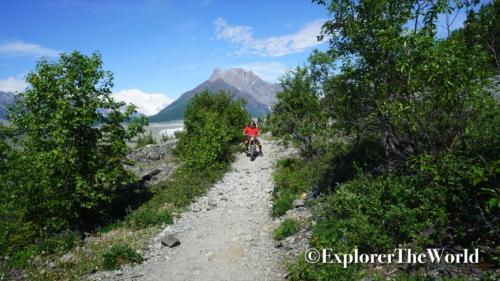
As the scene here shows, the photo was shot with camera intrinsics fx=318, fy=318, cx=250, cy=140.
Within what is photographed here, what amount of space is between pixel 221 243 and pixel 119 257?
10.5 ft

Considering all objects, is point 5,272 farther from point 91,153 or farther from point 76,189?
point 91,153

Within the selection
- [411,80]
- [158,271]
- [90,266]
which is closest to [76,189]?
[90,266]

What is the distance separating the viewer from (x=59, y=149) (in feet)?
41.4

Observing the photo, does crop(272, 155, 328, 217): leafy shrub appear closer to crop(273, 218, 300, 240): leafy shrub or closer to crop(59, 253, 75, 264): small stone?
crop(273, 218, 300, 240): leafy shrub

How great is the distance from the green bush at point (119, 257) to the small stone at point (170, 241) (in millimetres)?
1008

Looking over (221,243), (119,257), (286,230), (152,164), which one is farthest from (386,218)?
(152,164)

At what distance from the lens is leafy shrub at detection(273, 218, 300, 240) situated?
33.9ft

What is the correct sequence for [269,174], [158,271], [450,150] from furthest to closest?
[269,174] < [158,271] < [450,150]

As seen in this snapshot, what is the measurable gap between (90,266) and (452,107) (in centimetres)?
1096

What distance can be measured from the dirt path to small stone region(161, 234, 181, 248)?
6.6 inches

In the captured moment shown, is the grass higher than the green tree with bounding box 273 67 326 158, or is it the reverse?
the green tree with bounding box 273 67 326 158

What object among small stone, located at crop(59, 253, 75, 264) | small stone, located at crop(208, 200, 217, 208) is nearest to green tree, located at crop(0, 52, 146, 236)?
small stone, located at crop(59, 253, 75, 264)

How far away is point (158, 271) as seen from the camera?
9250 millimetres

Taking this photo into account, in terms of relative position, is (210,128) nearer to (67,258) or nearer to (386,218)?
(67,258)
